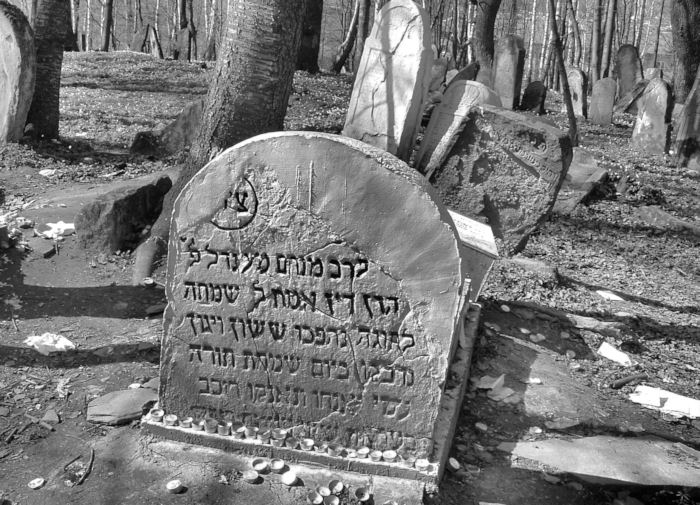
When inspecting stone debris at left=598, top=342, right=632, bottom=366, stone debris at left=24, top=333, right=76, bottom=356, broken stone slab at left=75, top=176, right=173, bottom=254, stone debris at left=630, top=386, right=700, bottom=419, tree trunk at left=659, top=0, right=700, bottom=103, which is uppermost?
tree trunk at left=659, top=0, right=700, bottom=103

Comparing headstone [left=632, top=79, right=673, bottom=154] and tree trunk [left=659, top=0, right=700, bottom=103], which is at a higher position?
tree trunk [left=659, top=0, right=700, bottom=103]

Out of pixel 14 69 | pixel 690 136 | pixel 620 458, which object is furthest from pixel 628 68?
pixel 620 458

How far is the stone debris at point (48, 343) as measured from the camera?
407 cm

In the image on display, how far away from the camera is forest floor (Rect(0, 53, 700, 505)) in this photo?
3020mm

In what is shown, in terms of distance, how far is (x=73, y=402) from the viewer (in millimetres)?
3504

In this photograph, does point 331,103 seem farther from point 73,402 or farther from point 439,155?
point 73,402

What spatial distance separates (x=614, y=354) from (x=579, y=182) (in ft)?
13.5

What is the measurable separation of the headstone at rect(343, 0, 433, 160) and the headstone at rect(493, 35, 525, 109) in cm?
664

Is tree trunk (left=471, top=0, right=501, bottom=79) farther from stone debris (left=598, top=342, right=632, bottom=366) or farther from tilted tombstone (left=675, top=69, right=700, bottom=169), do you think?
stone debris (left=598, top=342, right=632, bottom=366)

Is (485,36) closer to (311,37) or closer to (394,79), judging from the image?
(311,37)

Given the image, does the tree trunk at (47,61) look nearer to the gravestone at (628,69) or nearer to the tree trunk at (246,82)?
the tree trunk at (246,82)

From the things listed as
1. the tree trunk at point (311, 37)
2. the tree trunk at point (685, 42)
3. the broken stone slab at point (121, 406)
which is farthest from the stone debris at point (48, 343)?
the tree trunk at point (685, 42)

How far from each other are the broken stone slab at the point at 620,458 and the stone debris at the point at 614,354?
97 centimetres

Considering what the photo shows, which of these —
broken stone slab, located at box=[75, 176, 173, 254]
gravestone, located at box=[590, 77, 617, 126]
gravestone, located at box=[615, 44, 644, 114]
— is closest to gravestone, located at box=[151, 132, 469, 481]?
broken stone slab, located at box=[75, 176, 173, 254]
